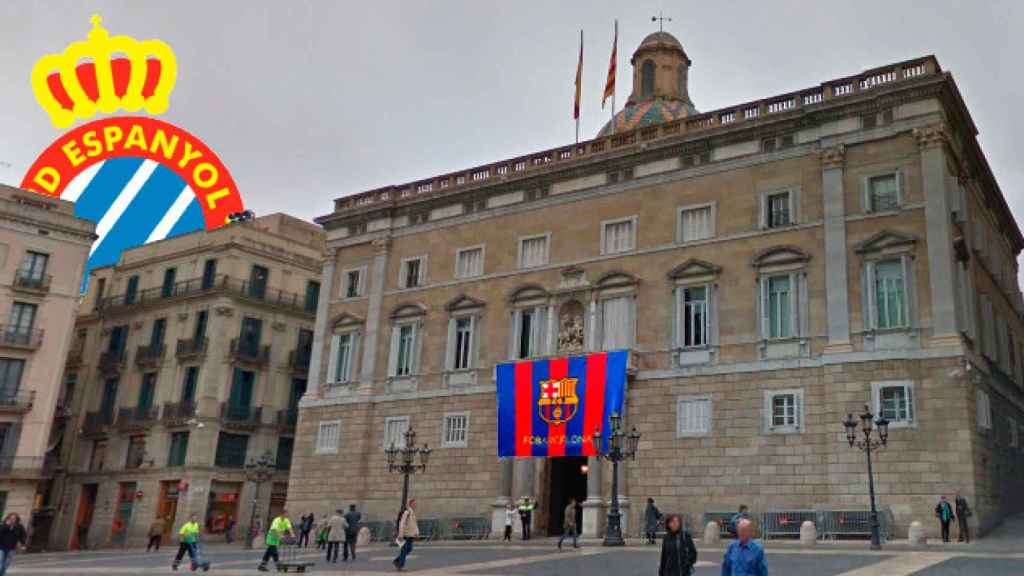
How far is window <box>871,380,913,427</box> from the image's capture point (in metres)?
26.3

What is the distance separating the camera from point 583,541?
28922mm

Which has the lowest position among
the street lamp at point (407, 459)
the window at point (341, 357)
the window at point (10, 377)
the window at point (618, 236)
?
the street lamp at point (407, 459)

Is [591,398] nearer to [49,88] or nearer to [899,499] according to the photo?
[899,499]

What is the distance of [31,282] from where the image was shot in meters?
45.0

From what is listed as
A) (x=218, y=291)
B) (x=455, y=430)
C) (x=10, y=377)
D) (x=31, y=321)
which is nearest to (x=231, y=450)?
(x=218, y=291)

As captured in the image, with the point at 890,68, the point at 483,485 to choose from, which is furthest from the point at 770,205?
the point at 483,485

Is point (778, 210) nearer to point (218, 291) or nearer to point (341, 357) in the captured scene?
point (341, 357)

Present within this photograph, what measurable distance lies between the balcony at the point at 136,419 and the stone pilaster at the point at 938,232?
125 feet

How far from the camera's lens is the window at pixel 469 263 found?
37.5 m

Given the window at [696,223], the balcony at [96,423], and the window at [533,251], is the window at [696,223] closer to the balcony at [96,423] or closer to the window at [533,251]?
the window at [533,251]

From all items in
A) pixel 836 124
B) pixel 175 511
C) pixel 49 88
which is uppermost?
pixel 49 88

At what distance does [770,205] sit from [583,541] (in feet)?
44.3

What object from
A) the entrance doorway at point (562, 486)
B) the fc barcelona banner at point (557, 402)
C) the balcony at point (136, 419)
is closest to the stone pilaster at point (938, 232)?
the fc barcelona banner at point (557, 402)

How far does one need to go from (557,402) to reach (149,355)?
2744cm
